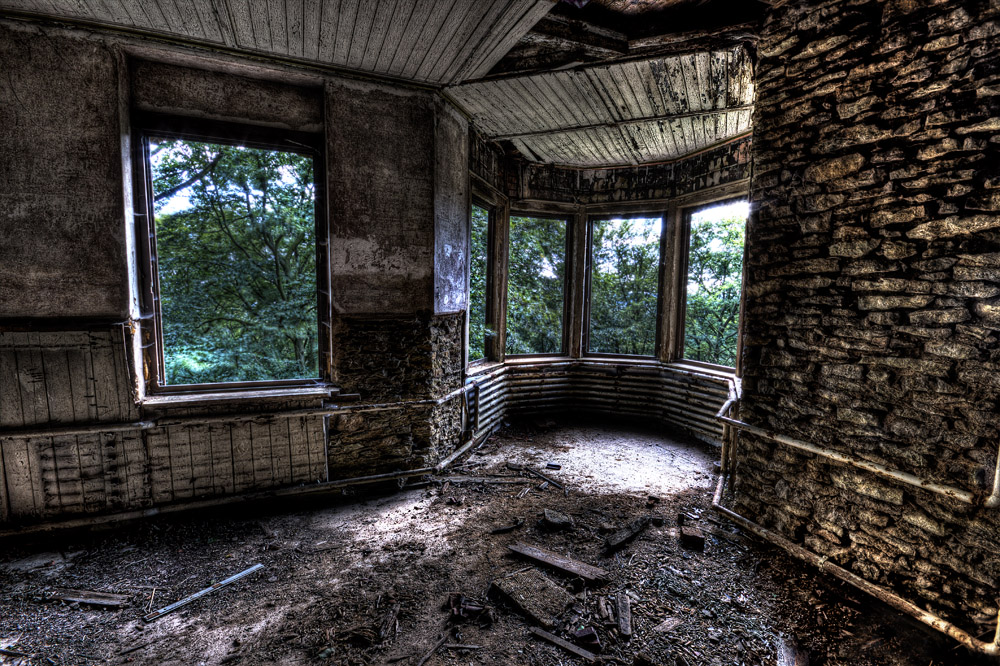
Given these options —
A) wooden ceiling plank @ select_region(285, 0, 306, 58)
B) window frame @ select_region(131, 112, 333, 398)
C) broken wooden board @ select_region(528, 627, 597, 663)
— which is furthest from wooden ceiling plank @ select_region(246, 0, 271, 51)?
broken wooden board @ select_region(528, 627, 597, 663)

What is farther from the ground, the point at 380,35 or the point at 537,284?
the point at 380,35

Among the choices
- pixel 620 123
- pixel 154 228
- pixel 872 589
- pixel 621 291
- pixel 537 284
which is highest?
pixel 620 123

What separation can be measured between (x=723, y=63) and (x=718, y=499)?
3.70 meters

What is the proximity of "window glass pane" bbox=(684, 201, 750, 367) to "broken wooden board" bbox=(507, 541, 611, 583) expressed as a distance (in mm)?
3630

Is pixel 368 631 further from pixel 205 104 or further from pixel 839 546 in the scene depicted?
pixel 205 104

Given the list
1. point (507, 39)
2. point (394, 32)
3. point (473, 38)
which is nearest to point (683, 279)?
point (507, 39)

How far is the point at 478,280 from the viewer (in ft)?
17.3

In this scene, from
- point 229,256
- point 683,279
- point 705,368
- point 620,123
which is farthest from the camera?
point 683,279

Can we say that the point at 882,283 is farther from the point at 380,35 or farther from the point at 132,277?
the point at 132,277

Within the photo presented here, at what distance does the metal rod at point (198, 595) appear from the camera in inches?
91.8

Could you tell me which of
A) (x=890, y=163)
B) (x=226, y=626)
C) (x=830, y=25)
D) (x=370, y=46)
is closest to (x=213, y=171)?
(x=370, y=46)

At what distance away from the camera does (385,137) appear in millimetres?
3570

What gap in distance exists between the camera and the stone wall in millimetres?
2080

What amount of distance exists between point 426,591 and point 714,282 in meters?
4.99
